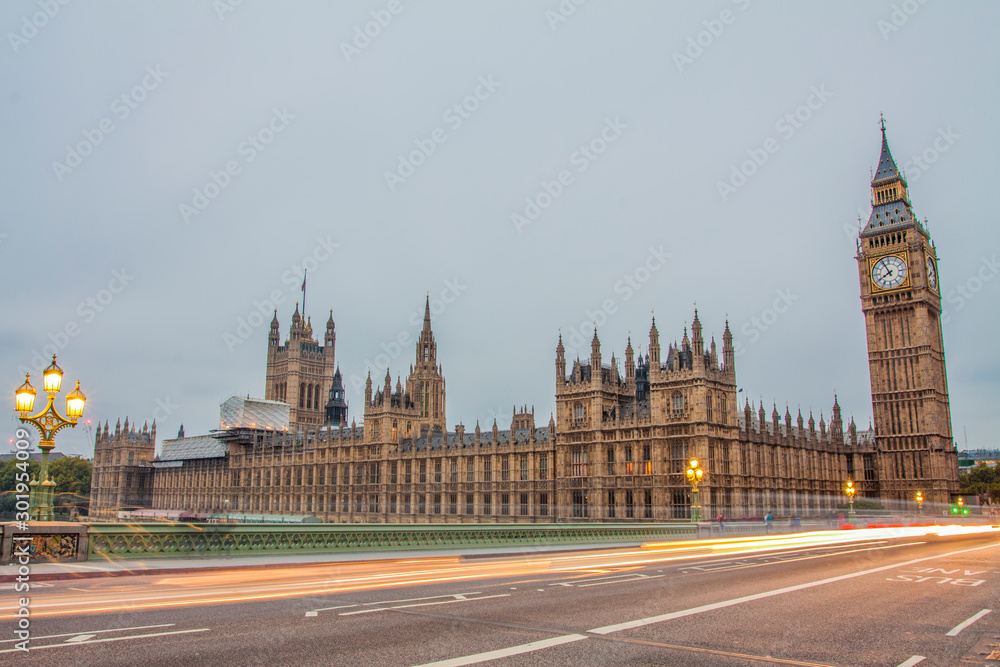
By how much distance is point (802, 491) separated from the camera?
78.1m

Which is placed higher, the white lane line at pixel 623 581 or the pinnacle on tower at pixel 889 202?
the pinnacle on tower at pixel 889 202

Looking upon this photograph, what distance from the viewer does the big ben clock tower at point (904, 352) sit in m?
85.6

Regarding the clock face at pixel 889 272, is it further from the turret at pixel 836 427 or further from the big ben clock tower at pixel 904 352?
the turret at pixel 836 427

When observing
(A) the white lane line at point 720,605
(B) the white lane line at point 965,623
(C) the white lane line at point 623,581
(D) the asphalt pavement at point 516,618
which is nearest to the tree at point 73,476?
(D) the asphalt pavement at point 516,618

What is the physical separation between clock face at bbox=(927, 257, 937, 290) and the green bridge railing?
7313cm

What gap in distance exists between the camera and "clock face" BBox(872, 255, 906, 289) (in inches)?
3617

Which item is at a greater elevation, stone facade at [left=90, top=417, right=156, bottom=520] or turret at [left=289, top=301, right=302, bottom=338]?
turret at [left=289, top=301, right=302, bottom=338]

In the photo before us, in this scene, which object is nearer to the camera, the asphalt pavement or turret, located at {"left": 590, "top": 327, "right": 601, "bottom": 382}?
the asphalt pavement

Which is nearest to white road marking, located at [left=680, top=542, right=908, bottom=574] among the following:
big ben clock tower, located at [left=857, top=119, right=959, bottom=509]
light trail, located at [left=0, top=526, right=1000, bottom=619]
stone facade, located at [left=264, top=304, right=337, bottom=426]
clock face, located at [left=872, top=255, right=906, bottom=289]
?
light trail, located at [left=0, top=526, right=1000, bottom=619]

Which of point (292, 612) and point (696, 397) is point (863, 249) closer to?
point (696, 397)

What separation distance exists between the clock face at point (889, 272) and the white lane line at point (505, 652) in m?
93.8

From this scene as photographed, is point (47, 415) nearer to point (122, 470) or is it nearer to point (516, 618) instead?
point (516, 618)

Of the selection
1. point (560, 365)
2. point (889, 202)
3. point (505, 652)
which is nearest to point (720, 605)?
point (505, 652)

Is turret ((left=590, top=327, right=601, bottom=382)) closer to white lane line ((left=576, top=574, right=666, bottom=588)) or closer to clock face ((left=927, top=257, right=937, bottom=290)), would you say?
clock face ((left=927, top=257, right=937, bottom=290))
